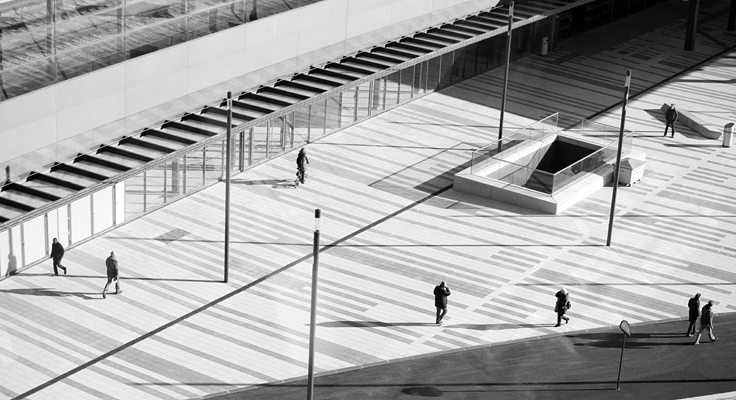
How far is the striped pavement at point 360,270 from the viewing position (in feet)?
109

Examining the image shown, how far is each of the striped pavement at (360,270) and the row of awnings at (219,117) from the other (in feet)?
8.21

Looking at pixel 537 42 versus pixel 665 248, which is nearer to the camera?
pixel 665 248

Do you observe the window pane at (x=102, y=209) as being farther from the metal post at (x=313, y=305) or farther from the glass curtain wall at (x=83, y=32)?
the metal post at (x=313, y=305)

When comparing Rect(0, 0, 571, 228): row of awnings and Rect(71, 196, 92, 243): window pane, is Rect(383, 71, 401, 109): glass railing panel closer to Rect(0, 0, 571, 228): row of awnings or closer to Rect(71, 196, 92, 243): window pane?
Rect(0, 0, 571, 228): row of awnings

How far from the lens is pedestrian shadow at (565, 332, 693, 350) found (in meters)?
35.1

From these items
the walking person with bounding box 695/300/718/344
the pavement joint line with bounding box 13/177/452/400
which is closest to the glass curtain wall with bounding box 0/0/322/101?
the pavement joint line with bounding box 13/177/452/400

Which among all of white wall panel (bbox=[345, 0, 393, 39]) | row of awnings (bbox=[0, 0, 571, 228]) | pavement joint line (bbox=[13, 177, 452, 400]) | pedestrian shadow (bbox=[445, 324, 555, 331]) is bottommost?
pedestrian shadow (bbox=[445, 324, 555, 331])

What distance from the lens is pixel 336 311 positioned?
36.1 metres

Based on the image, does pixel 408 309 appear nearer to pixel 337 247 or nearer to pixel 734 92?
pixel 337 247

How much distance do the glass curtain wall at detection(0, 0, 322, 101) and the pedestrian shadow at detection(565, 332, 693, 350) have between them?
54.2 ft

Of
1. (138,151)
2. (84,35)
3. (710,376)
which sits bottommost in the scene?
(710,376)

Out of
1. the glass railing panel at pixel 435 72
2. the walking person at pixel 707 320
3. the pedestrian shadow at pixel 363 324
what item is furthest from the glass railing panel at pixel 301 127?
the walking person at pixel 707 320

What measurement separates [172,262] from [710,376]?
16.4 meters

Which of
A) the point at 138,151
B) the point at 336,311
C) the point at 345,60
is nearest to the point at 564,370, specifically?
the point at 336,311
